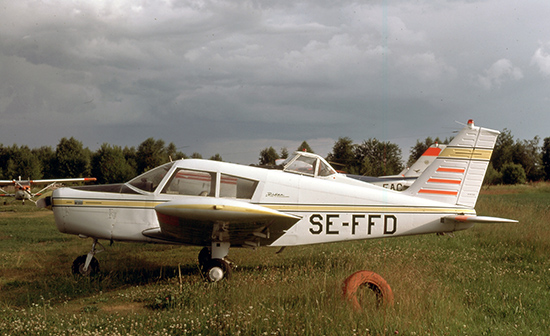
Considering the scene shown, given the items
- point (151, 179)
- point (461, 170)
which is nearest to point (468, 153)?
point (461, 170)

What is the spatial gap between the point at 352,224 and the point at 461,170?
94.0 inches

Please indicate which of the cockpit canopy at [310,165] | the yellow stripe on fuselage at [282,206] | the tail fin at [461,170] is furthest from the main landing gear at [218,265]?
the cockpit canopy at [310,165]

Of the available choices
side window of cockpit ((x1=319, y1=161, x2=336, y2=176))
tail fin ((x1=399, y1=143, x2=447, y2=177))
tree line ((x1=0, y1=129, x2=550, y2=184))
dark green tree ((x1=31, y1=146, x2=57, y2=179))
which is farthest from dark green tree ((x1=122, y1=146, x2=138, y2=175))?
side window of cockpit ((x1=319, y1=161, x2=336, y2=176))

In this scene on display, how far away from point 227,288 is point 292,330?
5.58 feet

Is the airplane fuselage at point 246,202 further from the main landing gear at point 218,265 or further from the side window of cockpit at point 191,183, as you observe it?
the main landing gear at point 218,265

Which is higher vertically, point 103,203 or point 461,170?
point 461,170

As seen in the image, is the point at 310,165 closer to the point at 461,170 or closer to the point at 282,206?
the point at 461,170

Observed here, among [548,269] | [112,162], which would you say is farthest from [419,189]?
[112,162]

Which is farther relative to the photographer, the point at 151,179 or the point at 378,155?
the point at 378,155

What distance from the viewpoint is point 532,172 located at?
62781mm

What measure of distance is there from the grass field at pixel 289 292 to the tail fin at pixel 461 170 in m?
1.26

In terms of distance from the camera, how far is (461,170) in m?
7.50

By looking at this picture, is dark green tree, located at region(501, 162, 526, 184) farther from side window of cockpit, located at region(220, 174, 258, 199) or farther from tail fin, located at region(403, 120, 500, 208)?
side window of cockpit, located at region(220, 174, 258, 199)

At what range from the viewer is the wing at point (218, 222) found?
16.5 ft
